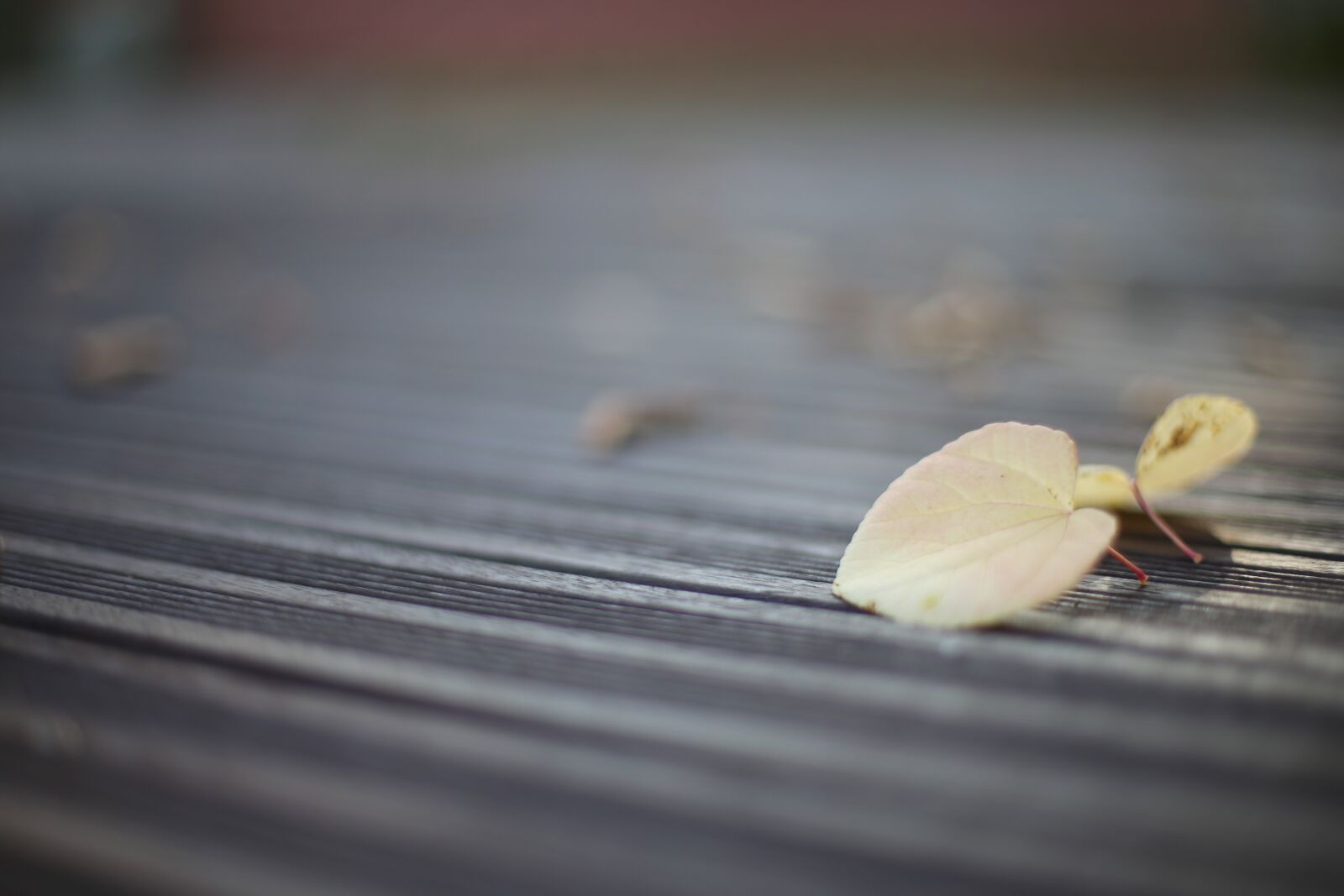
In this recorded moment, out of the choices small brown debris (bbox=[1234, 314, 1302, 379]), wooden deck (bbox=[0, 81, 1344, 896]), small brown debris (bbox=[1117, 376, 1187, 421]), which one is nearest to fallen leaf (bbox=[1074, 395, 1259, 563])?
wooden deck (bbox=[0, 81, 1344, 896])

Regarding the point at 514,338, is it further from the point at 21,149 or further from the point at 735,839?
the point at 21,149

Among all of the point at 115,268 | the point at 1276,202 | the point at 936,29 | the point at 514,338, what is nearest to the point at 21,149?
the point at 115,268

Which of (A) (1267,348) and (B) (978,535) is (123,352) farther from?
(A) (1267,348)

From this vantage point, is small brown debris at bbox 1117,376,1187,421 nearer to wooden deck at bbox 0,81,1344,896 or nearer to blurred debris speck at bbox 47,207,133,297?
wooden deck at bbox 0,81,1344,896

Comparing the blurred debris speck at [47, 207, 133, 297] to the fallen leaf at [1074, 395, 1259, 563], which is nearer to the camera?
the fallen leaf at [1074, 395, 1259, 563]

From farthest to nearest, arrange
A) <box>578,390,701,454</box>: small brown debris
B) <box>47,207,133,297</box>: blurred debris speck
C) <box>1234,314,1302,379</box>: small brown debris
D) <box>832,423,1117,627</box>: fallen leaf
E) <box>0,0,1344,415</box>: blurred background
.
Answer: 1. <box>47,207,133,297</box>: blurred debris speck
2. <box>0,0,1344,415</box>: blurred background
3. <box>1234,314,1302,379</box>: small brown debris
4. <box>578,390,701,454</box>: small brown debris
5. <box>832,423,1117,627</box>: fallen leaf

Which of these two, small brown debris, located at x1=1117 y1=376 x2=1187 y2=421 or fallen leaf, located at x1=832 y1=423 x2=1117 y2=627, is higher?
small brown debris, located at x1=1117 y1=376 x2=1187 y2=421

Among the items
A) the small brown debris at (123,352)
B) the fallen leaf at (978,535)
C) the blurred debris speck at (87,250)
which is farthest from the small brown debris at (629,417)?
the blurred debris speck at (87,250)

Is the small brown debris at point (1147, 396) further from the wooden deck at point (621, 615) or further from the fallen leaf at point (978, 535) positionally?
the fallen leaf at point (978, 535)
